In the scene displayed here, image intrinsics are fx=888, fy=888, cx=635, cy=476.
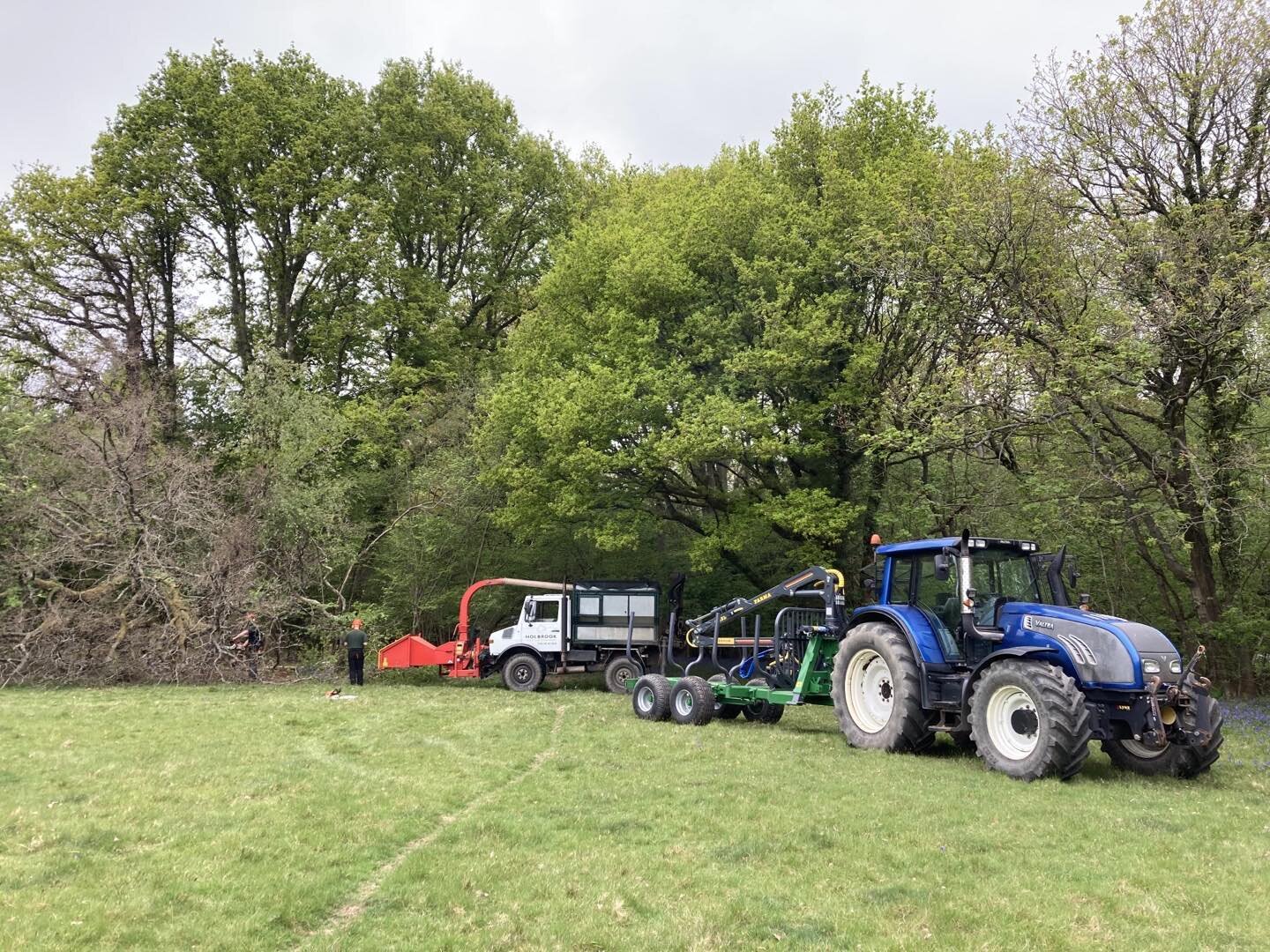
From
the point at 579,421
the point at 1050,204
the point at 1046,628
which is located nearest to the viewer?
the point at 1046,628

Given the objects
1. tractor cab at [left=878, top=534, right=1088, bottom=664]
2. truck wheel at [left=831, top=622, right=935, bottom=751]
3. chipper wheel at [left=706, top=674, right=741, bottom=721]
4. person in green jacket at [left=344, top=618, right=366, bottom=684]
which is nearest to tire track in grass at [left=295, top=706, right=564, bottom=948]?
truck wheel at [left=831, top=622, right=935, bottom=751]

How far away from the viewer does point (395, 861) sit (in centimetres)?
633

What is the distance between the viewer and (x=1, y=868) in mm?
5773

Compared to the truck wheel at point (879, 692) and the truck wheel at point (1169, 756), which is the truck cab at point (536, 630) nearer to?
the truck wheel at point (879, 692)

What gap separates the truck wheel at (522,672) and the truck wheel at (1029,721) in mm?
12922

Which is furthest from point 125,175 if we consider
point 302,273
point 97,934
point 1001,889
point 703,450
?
point 1001,889

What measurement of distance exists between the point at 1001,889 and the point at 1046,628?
16.4ft

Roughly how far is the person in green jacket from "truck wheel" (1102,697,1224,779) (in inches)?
639

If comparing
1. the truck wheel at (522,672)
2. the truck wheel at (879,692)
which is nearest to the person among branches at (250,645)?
the truck wheel at (522,672)

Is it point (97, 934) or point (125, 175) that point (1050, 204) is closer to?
point (97, 934)

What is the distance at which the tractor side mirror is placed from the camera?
1077 centimetres

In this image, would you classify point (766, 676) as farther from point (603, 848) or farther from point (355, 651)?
point (355, 651)

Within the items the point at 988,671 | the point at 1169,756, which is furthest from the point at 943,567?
the point at 1169,756

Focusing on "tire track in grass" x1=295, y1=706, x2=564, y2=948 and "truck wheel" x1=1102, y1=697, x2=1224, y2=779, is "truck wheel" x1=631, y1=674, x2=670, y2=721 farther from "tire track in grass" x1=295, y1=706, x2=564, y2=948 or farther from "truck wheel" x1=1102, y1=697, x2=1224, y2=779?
"truck wheel" x1=1102, y1=697, x2=1224, y2=779
